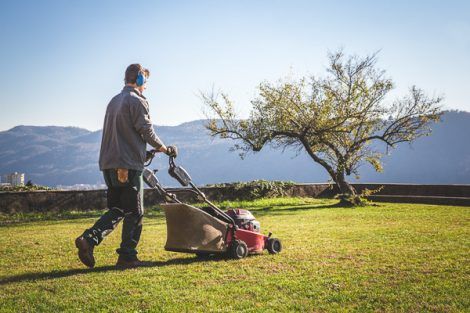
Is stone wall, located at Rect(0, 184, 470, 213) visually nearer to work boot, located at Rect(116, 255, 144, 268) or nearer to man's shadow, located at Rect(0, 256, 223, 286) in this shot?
man's shadow, located at Rect(0, 256, 223, 286)

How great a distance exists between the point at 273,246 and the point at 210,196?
1575 centimetres

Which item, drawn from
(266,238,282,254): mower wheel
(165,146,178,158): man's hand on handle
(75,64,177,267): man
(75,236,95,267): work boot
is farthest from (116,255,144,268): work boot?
(266,238,282,254): mower wheel

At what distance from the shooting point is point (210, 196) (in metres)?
23.1

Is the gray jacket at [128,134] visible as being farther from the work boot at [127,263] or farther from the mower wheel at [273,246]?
the mower wheel at [273,246]

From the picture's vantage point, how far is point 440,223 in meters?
11.8

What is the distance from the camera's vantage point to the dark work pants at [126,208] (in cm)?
621

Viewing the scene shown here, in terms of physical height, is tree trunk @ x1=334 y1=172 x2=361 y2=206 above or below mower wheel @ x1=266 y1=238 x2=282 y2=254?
above

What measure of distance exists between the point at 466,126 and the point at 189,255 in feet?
621

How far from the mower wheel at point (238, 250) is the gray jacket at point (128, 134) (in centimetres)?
178

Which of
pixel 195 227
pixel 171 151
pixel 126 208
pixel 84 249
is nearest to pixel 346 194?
pixel 195 227

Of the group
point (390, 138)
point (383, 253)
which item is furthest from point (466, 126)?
point (383, 253)

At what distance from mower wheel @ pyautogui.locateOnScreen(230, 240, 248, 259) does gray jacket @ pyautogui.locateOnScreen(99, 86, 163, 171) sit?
178 centimetres

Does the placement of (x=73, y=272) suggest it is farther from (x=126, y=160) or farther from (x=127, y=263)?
(x=126, y=160)

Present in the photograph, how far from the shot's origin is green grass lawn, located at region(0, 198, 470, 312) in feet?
14.4
